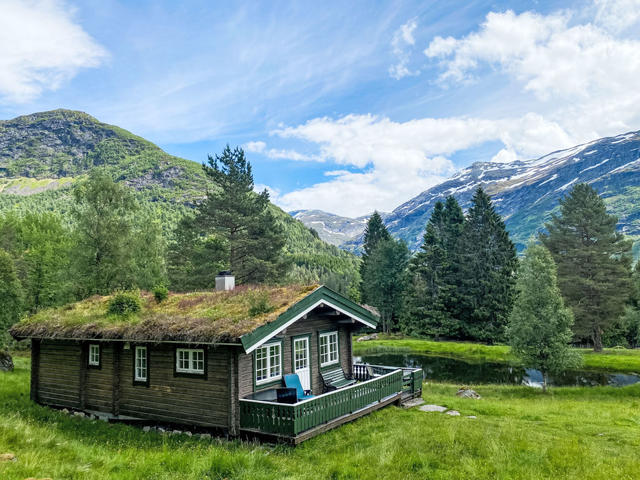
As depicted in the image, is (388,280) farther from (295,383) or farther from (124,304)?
(124,304)

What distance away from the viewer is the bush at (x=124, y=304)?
637 inches

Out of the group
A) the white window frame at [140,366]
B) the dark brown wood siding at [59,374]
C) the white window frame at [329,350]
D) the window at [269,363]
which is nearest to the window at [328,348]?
the white window frame at [329,350]

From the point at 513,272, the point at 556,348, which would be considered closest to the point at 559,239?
the point at 513,272

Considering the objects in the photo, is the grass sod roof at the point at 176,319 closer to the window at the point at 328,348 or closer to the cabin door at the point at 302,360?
the cabin door at the point at 302,360

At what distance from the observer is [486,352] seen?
41125 mm

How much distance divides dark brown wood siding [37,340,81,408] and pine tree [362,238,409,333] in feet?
167

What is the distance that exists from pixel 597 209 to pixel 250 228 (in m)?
35.4

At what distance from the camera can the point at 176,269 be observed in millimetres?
43938

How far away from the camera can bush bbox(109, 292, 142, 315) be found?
16.2m

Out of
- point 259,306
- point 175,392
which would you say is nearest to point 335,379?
point 259,306

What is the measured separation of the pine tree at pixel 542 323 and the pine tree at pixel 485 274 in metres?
23.3

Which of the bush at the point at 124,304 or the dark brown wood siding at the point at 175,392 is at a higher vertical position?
the bush at the point at 124,304

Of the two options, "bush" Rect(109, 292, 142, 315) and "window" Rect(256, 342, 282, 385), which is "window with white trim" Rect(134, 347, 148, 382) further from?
"window" Rect(256, 342, 282, 385)

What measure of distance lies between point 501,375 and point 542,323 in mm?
8972
